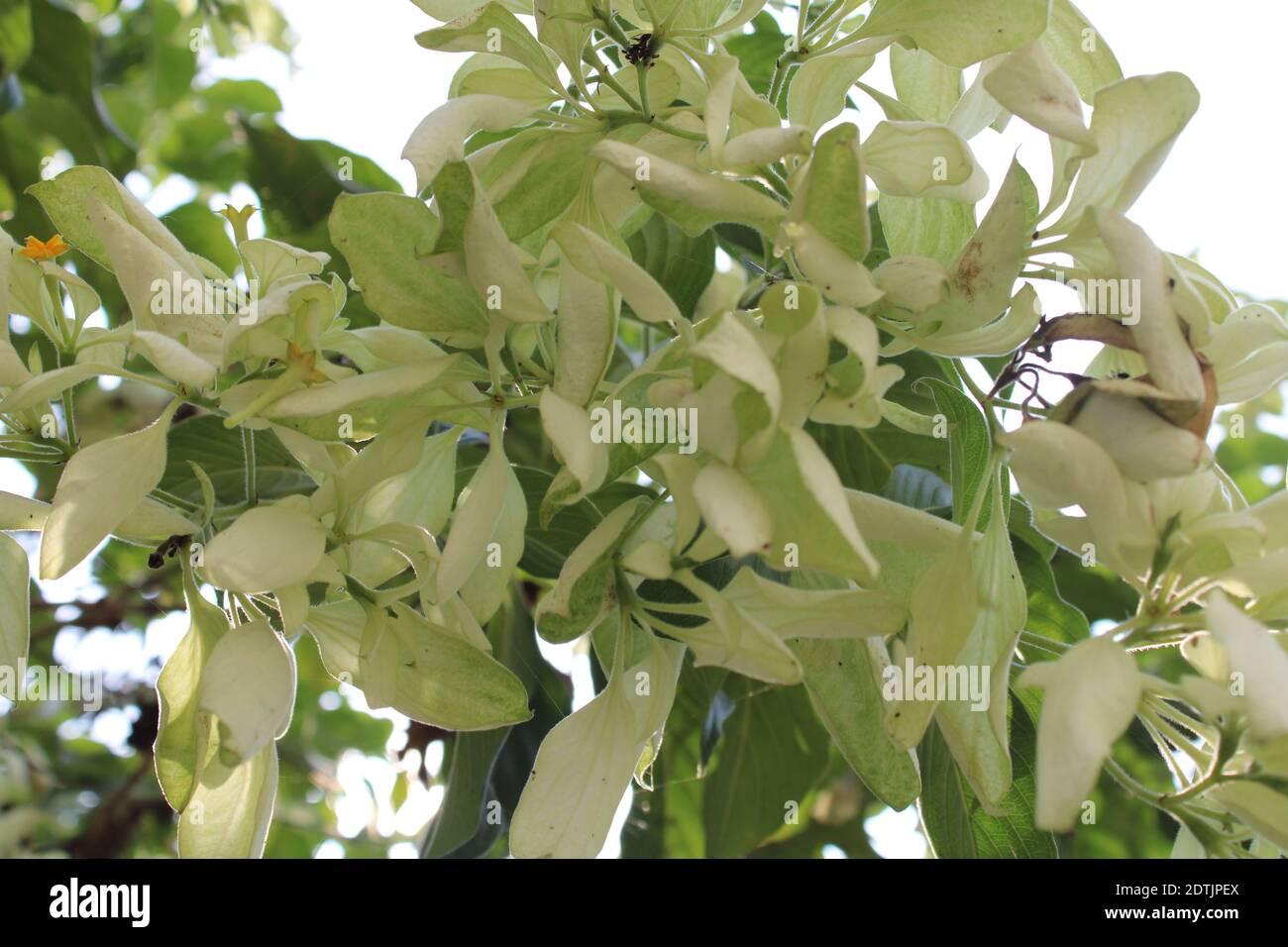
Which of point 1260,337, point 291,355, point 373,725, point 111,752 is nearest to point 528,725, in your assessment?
point 291,355

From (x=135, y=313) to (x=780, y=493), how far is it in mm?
306

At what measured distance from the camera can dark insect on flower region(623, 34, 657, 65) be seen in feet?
1.69

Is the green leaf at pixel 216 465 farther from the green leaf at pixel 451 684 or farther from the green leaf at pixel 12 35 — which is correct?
the green leaf at pixel 12 35

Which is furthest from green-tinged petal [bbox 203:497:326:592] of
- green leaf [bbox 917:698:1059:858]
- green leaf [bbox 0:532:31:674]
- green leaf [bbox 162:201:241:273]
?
green leaf [bbox 162:201:241:273]

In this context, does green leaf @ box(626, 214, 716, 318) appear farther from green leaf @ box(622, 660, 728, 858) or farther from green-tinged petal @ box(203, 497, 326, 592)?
green-tinged petal @ box(203, 497, 326, 592)

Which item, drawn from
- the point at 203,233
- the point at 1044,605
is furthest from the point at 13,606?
the point at 203,233

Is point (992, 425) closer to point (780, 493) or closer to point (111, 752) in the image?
point (780, 493)

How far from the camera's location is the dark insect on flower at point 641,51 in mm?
515

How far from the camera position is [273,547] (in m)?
0.48

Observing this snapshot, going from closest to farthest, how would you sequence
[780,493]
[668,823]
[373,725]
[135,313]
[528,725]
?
1. [780,493]
2. [135,313]
3. [528,725]
4. [668,823]
5. [373,725]

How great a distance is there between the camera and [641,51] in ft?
1.70

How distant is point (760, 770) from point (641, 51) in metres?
0.62

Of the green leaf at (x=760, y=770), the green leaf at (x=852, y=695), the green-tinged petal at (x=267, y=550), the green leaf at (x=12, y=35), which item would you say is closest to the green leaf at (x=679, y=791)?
the green leaf at (x=760, y=770)
